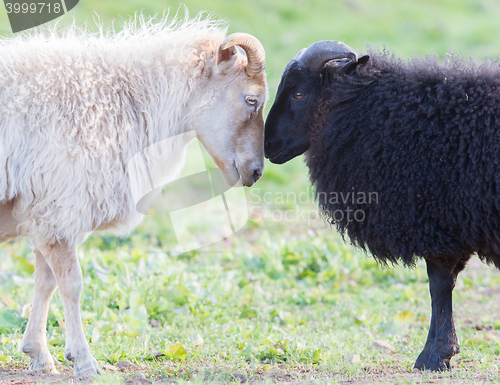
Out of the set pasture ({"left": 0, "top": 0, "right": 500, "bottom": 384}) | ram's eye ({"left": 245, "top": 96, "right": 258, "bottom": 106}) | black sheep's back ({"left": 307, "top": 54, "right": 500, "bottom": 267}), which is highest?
ram's eye ({"left": 245, "top": 96, "right": 258, "bottom": 106})

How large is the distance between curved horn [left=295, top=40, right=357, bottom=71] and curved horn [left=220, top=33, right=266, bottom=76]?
14.8 inches

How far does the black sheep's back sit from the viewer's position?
393cm

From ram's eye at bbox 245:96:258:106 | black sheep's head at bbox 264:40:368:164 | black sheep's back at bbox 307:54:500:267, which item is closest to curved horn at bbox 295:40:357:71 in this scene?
black sheep's head at bbox 264:40:368:164

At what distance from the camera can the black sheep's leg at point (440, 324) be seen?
13.3ft

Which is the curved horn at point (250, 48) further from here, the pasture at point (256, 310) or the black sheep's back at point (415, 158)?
the pasture at point (256, 310)

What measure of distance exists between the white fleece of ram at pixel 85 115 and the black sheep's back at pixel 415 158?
1.19m

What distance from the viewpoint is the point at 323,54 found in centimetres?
452

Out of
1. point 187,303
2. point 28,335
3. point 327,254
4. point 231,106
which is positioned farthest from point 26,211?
point 327,254

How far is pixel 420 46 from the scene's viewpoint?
52.9ft

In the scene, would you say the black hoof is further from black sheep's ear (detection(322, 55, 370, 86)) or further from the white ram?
black sheep's ear (detection(322, 55, 370, 86))

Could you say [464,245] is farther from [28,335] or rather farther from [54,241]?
[28,335]

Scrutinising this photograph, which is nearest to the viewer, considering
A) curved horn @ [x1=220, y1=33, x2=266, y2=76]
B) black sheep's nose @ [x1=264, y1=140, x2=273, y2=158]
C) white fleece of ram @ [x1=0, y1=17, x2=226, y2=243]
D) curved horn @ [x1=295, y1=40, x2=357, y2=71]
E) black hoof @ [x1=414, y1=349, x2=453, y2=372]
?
white fleece of ram @ [x1=0, y1=17, x2=226, y2=243]

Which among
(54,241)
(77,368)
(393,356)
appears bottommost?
(393,356)

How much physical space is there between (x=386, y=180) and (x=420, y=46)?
13.1m
